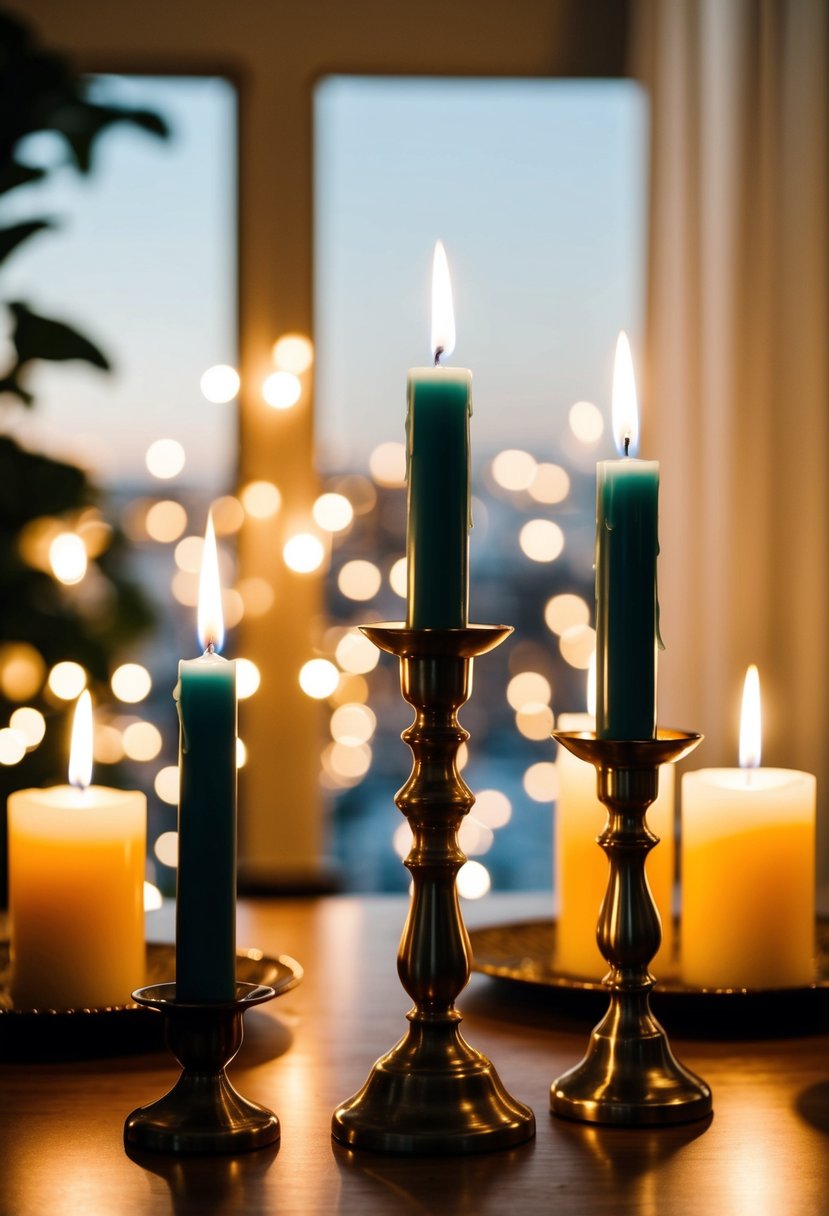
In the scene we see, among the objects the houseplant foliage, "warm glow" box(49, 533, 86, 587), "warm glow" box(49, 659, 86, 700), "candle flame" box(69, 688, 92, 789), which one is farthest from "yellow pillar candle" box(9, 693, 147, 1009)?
"warm glow" box(49, 533, 86, 587)

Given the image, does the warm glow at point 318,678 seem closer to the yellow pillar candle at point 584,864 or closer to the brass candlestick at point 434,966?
the yellow pillar candle at point 584,864

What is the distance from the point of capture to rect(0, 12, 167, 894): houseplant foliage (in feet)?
6.36

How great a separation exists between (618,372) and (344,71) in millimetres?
2402

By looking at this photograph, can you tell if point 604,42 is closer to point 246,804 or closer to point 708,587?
point 708,587

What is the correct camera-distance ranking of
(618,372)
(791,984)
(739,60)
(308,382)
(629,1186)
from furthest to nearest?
1. (308,382)
2. (739,60)
3. (791,984)
4. (618,372)
5. (629,1186)

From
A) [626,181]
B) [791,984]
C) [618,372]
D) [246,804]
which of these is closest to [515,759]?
[246,804]

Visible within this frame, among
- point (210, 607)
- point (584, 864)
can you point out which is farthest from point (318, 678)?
point (210, 607)

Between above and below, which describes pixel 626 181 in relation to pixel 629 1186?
above

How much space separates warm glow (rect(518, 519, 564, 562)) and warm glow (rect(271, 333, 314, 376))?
553mm

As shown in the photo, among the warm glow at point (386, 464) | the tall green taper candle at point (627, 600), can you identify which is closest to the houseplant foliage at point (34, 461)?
the warm glow at point (386, 464)

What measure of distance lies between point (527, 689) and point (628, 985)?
2.31m

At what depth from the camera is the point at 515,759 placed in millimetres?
2967

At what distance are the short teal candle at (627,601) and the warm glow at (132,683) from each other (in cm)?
233

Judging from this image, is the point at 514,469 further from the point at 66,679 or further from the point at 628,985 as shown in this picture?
the point at 628,985
